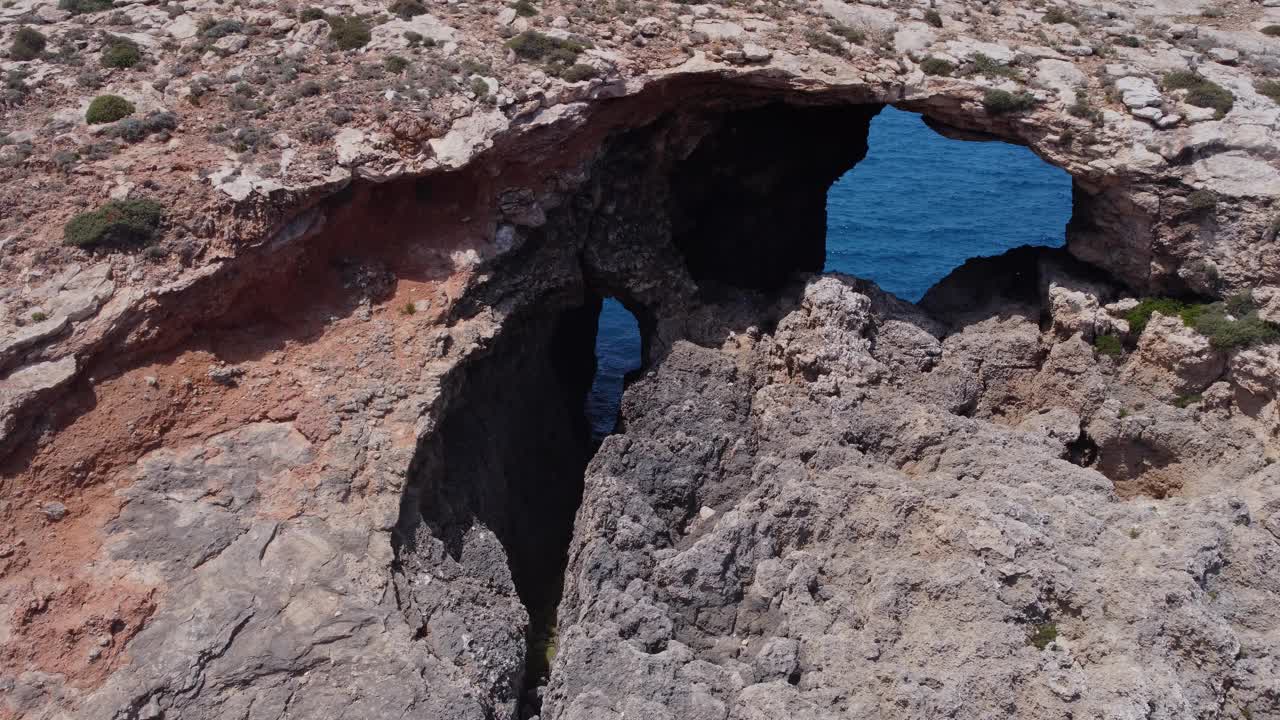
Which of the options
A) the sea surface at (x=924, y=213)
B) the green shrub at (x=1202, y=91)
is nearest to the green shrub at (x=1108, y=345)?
the green shrub at (x=1202, y=91)

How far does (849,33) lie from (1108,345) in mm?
10261

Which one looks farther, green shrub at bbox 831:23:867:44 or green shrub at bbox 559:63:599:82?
green shrub at bbox 831:23:867:44

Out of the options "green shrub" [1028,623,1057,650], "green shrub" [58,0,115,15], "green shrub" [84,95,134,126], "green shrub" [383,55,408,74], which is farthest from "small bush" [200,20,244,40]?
"green shrub" [1028,623,1057,650]

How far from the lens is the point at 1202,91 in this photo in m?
25.2

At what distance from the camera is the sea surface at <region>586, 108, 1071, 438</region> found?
59312mm

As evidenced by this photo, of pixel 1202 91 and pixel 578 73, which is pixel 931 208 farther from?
pixel 578 73

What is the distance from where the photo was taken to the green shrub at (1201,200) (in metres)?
24.2

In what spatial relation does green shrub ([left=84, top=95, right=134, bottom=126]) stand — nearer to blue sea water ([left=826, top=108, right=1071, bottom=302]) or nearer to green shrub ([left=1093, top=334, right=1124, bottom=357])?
green shrub ([left=1093, top=334, right=1124, bottom=357])

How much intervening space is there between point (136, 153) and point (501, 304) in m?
8.47

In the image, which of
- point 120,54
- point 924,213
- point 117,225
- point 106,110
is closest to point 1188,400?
point 117,225

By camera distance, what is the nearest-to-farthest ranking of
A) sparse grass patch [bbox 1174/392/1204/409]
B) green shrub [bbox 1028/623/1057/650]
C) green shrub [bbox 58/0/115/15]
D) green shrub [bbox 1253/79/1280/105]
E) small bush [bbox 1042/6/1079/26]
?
green shrub [bbox 1028/623/1057/650] < sparse grass patch [bbox 1174/392/1204/409] < green shrub [bbox 1253/79/1280/105] < green shrub [bbox 58/0/115/15] < small bush [bbox 1042/6/1079/26]

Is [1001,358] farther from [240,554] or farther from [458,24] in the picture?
[240,554]

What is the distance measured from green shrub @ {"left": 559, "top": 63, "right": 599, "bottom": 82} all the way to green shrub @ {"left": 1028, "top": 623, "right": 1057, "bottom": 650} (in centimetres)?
1517

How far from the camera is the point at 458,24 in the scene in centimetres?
2636
